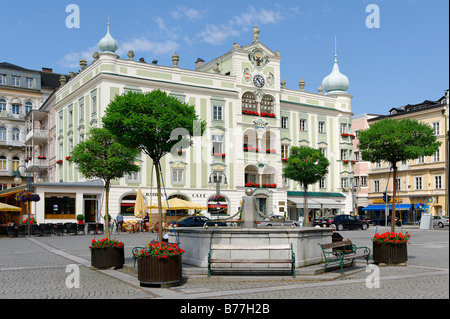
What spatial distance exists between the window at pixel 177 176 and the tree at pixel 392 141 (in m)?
23.7

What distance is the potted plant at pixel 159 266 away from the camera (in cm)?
1133

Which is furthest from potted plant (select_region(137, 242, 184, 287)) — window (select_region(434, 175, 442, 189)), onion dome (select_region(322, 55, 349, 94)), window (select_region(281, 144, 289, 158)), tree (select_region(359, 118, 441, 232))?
window (select_region(434, 175, 442, 189))

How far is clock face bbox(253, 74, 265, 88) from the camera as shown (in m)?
52.2

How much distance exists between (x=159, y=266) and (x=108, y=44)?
3689 centimetres

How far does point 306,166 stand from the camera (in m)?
46.9

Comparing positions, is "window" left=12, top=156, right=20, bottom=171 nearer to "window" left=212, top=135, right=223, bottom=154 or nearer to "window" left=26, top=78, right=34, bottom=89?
"window" left=26, top=78, right=34, bottom=89

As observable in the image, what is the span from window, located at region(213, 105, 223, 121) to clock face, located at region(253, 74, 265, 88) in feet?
15.7

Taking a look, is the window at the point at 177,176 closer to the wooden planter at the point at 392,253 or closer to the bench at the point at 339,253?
the bench at the point at 339,253

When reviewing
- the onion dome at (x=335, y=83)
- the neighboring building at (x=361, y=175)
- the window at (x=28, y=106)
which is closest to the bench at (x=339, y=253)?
the onion dome at (x=335, y=83)

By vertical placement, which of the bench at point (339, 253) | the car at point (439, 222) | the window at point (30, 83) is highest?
the window at point (30, 83)

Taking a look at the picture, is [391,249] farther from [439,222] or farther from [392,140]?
[439,222]

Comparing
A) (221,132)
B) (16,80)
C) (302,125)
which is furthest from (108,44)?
(16,80)
